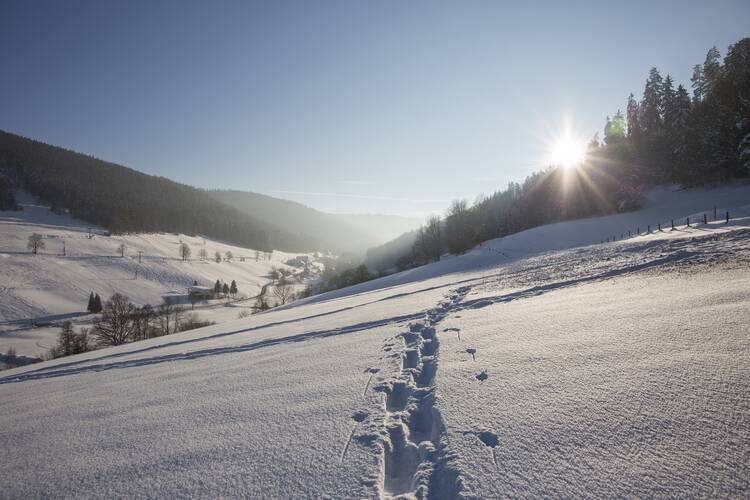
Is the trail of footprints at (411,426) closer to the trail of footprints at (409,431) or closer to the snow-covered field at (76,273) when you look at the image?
the trail of footprints at (409,431)

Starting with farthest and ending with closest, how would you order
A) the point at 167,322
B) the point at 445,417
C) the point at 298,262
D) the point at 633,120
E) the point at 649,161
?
the point at 298,262 < the point at 633,120 < the point at 649,161 < the point at 167,322 < the point at 445,417

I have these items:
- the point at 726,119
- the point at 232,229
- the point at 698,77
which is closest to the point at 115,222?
the point at 232,229

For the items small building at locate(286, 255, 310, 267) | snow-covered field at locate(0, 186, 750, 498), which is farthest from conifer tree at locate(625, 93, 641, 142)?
small building at locate(286, 255, 310, 267)

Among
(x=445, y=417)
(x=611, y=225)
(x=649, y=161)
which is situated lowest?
(x=445, y=417)

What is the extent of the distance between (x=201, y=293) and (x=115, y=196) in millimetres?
97739

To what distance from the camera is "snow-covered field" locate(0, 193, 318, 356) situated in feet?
175

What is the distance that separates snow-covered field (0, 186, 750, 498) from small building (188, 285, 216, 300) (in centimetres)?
7822

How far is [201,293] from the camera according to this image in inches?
3024

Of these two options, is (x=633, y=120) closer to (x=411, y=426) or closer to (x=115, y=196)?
(x=411, y=426)

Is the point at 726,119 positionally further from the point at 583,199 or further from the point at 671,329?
the point at 671,329

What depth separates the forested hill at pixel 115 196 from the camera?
118 m

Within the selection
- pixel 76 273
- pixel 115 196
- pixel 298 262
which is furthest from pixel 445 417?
pixel 115 196

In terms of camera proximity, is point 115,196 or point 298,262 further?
point 298,262

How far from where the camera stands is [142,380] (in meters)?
6.00
